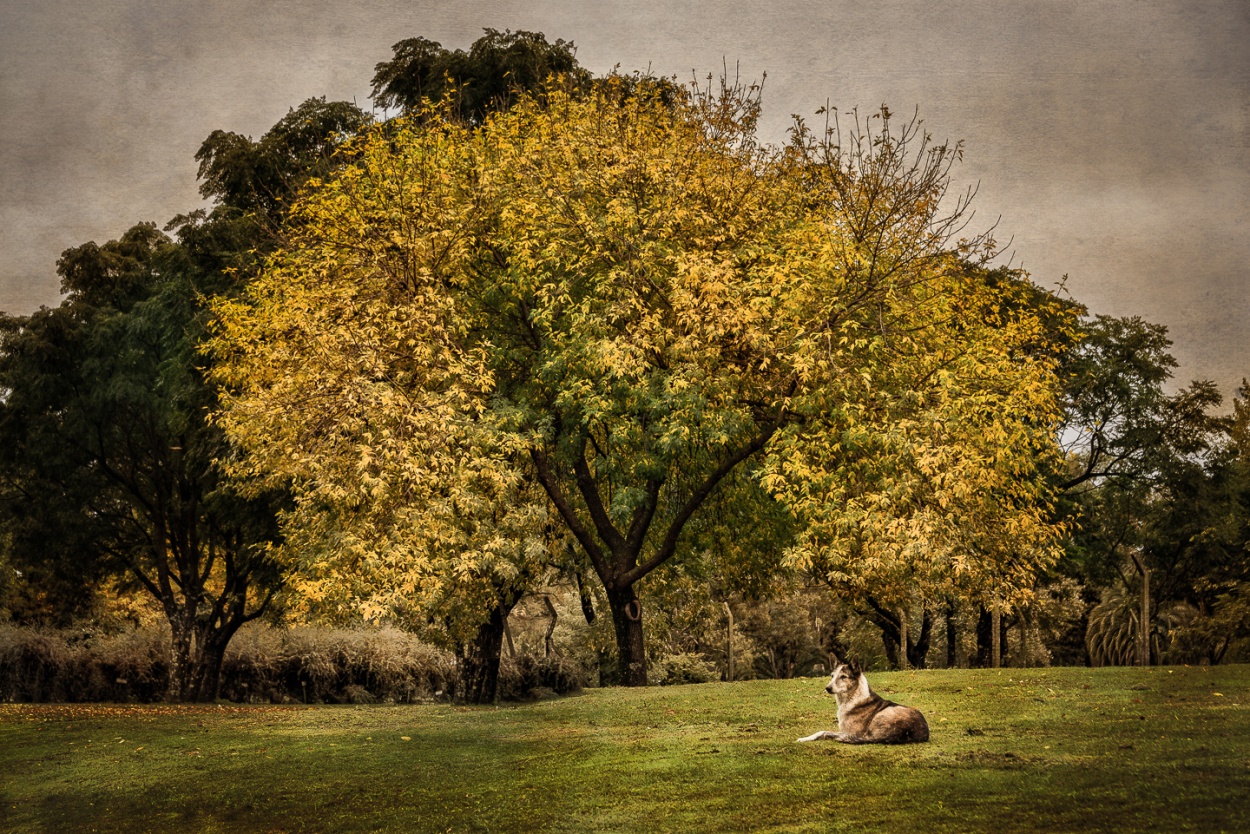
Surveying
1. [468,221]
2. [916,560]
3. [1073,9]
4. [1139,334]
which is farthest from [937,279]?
[1139,334]

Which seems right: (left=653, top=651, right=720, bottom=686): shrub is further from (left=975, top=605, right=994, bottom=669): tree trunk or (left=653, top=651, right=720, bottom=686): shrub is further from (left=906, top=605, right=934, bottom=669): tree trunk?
(left=975, top=605, right=994, bottom=669): tree trunk

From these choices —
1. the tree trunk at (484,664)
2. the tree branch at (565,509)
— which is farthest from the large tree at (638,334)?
the tree trunk at (484,664)

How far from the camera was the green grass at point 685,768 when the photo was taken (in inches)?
324

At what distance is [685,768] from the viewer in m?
10.3

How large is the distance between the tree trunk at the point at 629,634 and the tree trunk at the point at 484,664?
2.82 metres

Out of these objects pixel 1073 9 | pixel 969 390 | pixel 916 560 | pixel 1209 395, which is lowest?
pixel 916 560

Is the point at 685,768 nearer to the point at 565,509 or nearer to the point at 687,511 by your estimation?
the point at 687,511

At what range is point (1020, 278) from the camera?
98.3ft

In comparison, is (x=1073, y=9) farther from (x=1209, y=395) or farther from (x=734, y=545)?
(x=1209, y=395)

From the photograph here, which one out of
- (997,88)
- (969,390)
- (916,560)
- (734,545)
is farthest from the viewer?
(734,545)

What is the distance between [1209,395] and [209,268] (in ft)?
87.0

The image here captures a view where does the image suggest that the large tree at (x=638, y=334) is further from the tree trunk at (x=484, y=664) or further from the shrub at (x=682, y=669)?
the shrub at (x=682, y=669)

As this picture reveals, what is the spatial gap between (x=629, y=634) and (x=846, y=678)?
9.46 m

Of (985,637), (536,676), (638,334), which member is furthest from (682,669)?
(638,334)
